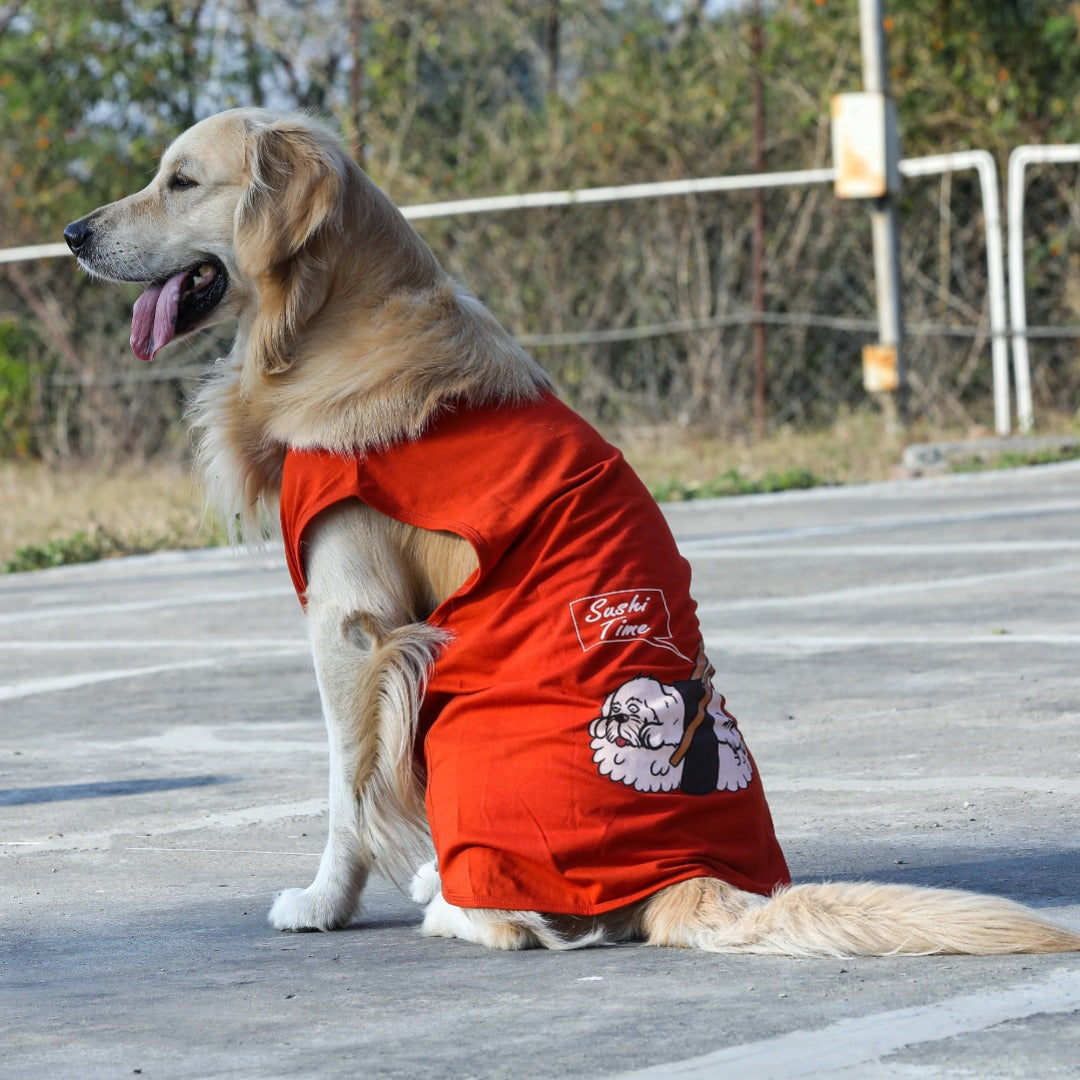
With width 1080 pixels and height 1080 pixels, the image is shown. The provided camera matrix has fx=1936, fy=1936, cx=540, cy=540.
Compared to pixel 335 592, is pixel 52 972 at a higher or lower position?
lower

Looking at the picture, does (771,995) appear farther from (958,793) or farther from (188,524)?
(188,524)

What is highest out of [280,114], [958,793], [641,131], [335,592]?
[641,131]

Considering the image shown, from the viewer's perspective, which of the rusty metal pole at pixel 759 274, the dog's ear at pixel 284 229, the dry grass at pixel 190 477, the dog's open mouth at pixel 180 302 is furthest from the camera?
the rusty metal pole at pixel 759 274

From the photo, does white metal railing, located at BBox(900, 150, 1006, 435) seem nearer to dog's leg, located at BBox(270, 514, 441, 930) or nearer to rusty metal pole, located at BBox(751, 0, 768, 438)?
rusty metal pole, located at BBox(751, 0, 768, 438)

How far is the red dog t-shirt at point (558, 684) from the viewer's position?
11.8ft

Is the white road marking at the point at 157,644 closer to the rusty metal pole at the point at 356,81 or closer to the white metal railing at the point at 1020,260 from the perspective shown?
the white metal railing at the point at 1020,260

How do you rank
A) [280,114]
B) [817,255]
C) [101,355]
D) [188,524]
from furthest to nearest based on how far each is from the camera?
[101,355] < [817,255] < [188,524] < [280,114]

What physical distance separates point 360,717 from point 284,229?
105 centimetres

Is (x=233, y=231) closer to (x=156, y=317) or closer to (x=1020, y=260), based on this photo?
(x=156, y=317)

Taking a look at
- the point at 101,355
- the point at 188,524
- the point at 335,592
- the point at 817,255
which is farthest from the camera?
the point at 101,355

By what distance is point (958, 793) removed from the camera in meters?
4.77

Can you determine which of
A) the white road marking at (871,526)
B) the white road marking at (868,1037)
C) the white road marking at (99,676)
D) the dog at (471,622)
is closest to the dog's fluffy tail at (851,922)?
the dog at (471,622)

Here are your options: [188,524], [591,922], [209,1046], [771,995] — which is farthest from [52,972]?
[188,524]

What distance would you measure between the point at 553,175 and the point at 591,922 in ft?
46.0
